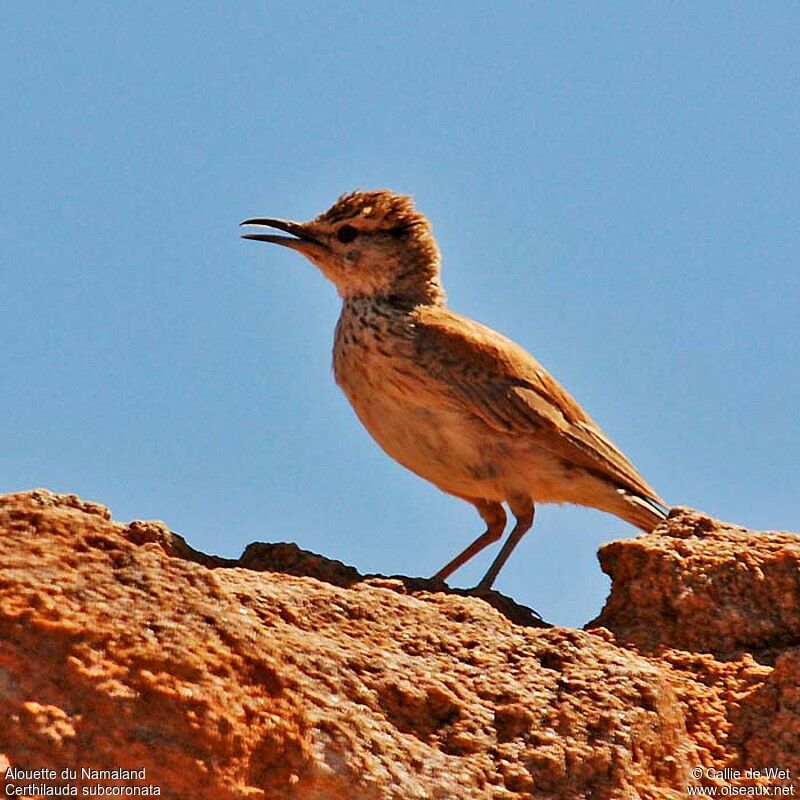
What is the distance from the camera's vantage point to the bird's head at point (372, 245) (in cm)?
1110

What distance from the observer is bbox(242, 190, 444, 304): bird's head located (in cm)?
1110

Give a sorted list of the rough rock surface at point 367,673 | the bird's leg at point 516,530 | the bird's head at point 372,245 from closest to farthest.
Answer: the rough rock surface at point 367,673 < the bird's leg at point 516,530 < the bird's head at point 372,245

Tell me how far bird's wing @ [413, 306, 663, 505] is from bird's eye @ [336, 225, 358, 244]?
1.06 m

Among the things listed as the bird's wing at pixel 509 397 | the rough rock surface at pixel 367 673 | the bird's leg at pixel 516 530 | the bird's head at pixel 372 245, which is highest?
the bird's head at pixel 372 245

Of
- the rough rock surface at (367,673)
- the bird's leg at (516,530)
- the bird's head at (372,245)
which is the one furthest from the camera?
the bird's head at (372,245)

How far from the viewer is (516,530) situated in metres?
9.98

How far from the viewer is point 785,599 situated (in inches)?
285

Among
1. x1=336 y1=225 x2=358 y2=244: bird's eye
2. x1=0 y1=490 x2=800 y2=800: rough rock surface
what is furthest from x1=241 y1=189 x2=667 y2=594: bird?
x1=0 y1=490 x2=800 y2=800: rough rock surface

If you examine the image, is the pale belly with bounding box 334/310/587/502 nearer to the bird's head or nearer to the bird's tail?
the bird's tail

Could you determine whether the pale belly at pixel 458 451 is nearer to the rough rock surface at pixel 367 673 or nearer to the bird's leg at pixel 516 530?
the bird's leg at pixel 516 530

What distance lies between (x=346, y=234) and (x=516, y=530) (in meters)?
2.46

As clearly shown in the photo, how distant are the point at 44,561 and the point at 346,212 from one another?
234 inches

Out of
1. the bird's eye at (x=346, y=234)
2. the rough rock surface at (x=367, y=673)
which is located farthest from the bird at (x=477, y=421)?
the rough rock surface at (x=367, y=673)

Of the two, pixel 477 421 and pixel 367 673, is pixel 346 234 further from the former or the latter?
pixel 367 673
